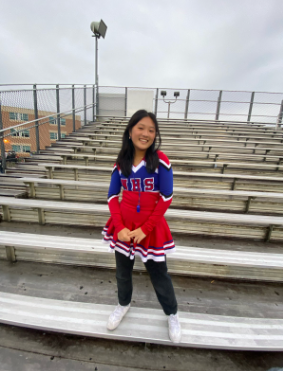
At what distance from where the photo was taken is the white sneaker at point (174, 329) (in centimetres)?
108

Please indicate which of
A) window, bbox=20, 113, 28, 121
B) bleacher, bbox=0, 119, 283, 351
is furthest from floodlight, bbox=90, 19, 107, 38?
bleacher, bbox=0, 119, 283, 351

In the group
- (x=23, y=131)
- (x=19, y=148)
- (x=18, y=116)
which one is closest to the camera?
(x=18, y=116)

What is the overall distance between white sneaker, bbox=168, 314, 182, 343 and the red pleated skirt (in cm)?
45

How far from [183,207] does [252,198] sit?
0.94 m

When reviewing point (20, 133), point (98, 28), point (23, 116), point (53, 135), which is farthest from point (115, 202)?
point (98, 28)

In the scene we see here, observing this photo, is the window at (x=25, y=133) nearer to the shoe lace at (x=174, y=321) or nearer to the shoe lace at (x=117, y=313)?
the shoe lace at (x=117, y=313)

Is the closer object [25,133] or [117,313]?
[117,313]

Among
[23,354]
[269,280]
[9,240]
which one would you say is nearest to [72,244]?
[9,240]

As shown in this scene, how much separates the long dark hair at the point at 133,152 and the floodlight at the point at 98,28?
25.7ft

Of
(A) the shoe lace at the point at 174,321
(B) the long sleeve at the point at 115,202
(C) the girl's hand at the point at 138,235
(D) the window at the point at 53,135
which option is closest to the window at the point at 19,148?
(D) the window at the point at 53,135

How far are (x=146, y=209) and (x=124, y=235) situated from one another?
0.58 ft

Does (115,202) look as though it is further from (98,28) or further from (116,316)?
(98,28)

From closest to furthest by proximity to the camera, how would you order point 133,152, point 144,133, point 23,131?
point 144,133, point 133,152, point 23,131

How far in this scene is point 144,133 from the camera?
945 mm
